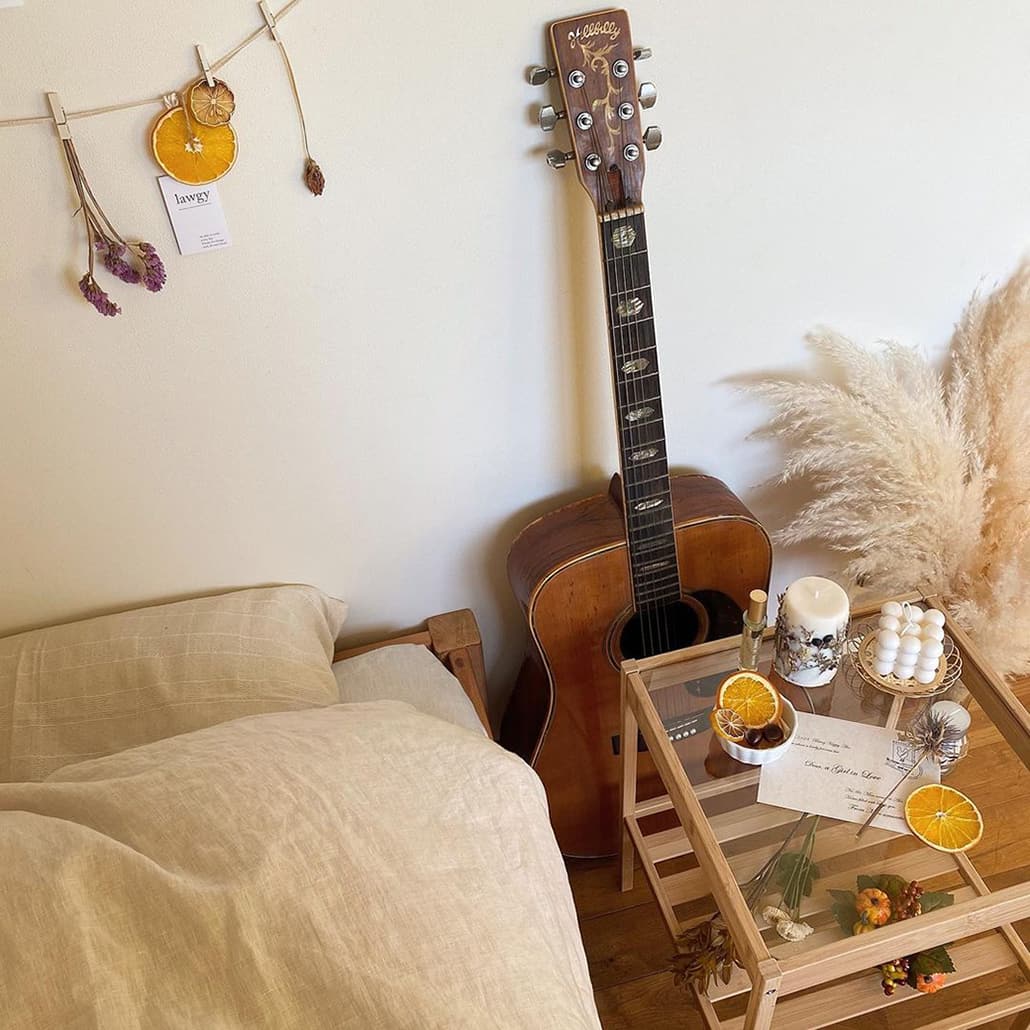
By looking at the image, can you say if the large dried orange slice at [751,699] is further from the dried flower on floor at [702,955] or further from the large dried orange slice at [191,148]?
the large dried orange slice at [191,148]

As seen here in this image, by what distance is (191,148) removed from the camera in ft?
3.07

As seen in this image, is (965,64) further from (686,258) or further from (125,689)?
(125,689)

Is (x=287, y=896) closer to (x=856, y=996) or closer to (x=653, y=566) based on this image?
(x=653, y=566)

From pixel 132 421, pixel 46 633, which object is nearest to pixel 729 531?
pixel 132 421

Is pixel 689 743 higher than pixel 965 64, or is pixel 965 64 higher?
pixel 965 64

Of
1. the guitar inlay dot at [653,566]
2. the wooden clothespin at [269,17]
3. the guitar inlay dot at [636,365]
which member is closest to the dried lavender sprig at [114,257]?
the wooden clothespin at [269,17]

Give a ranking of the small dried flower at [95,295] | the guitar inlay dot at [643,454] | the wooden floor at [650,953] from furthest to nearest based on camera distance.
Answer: the guitar inlay dot at [643,454]
the wooden floor at [650,953]
the small dried flower at [95,295]

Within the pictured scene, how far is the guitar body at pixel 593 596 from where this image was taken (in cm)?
125

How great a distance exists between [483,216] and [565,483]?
416 mm

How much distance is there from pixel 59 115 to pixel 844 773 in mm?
1042

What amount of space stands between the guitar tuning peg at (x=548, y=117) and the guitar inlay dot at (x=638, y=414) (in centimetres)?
34

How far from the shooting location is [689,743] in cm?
112

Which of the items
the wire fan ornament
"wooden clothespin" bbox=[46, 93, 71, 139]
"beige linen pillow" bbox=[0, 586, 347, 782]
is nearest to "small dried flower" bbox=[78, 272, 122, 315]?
"wooden clothespin" bbox=[46, 93, 71, 139]

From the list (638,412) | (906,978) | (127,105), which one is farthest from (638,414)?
(906,978)
